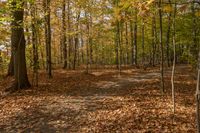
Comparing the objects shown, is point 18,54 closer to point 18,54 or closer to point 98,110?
point 18,54

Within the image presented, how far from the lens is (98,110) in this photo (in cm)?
1234

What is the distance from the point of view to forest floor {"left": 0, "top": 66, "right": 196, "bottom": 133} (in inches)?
405

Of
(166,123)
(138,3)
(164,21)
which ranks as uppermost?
(164,21)

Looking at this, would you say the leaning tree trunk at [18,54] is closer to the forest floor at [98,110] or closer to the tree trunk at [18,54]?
the tree trunk at [18,54]

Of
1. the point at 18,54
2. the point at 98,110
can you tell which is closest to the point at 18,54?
the point at 18,54

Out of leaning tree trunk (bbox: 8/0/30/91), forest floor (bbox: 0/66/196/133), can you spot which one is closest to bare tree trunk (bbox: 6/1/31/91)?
leaning tree trunk (bbox: 8/0/30/91)

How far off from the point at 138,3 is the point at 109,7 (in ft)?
78.6

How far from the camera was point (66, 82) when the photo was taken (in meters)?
20.2

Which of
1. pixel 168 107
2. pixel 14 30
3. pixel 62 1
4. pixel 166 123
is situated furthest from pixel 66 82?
pixel 62 1

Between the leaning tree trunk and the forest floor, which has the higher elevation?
the leaning tree trunk

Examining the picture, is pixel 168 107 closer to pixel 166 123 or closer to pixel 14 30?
pixel 166 123

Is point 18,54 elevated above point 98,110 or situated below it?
above

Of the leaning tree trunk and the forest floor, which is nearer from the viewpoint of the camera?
the forest floor

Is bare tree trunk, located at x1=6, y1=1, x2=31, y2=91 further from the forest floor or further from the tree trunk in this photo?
the forest floor
